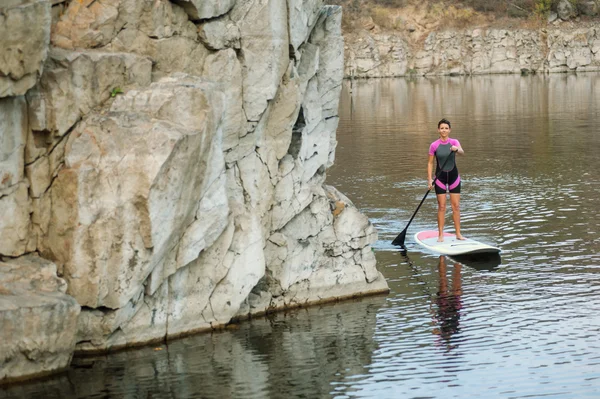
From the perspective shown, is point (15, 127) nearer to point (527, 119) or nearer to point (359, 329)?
point (359, 329)

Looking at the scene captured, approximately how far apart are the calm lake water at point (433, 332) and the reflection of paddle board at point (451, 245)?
0.82ft

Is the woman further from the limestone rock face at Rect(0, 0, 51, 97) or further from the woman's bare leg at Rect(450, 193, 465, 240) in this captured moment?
the limestone rock face at Rect(0, 0, 51, 97)

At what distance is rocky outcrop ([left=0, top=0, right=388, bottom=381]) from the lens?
11602mm

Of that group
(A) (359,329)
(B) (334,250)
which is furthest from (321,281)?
(A) (359,329)

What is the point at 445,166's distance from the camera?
1827cm

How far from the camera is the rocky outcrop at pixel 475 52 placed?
88.3 m

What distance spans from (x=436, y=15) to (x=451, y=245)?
78.9 meters

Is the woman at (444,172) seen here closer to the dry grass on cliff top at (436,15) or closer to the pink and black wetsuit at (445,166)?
the pink and black wetsuit at (445,166)

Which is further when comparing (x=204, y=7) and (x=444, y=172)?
(x=444, y=172)

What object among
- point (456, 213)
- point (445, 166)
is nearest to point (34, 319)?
point (445, 166)

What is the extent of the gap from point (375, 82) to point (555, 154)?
179 feet

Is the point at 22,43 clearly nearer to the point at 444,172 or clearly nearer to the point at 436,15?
the point at 444,172

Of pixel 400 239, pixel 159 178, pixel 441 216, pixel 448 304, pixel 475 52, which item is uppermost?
pixel 475 52

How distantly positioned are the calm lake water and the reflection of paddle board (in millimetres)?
250
